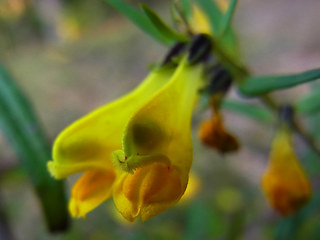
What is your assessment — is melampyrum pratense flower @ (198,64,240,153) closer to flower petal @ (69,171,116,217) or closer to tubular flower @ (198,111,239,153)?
tubular flower @ (198,111,239,153)

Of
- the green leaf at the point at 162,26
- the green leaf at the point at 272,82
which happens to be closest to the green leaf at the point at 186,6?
the green leaf at the point at 162,26

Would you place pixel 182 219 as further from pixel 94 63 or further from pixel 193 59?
pixel 94 63

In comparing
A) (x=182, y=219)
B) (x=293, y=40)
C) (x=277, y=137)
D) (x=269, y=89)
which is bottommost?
(x=293, y=40)

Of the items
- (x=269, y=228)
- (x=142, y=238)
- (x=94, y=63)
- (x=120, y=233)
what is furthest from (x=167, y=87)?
(x=94, y=63)

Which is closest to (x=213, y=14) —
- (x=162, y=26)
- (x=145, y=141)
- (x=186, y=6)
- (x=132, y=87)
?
(x=186, y=6)

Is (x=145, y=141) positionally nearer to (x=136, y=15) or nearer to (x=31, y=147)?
(x=136, y=15)

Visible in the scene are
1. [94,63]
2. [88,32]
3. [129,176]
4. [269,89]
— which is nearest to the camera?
[129,176]
